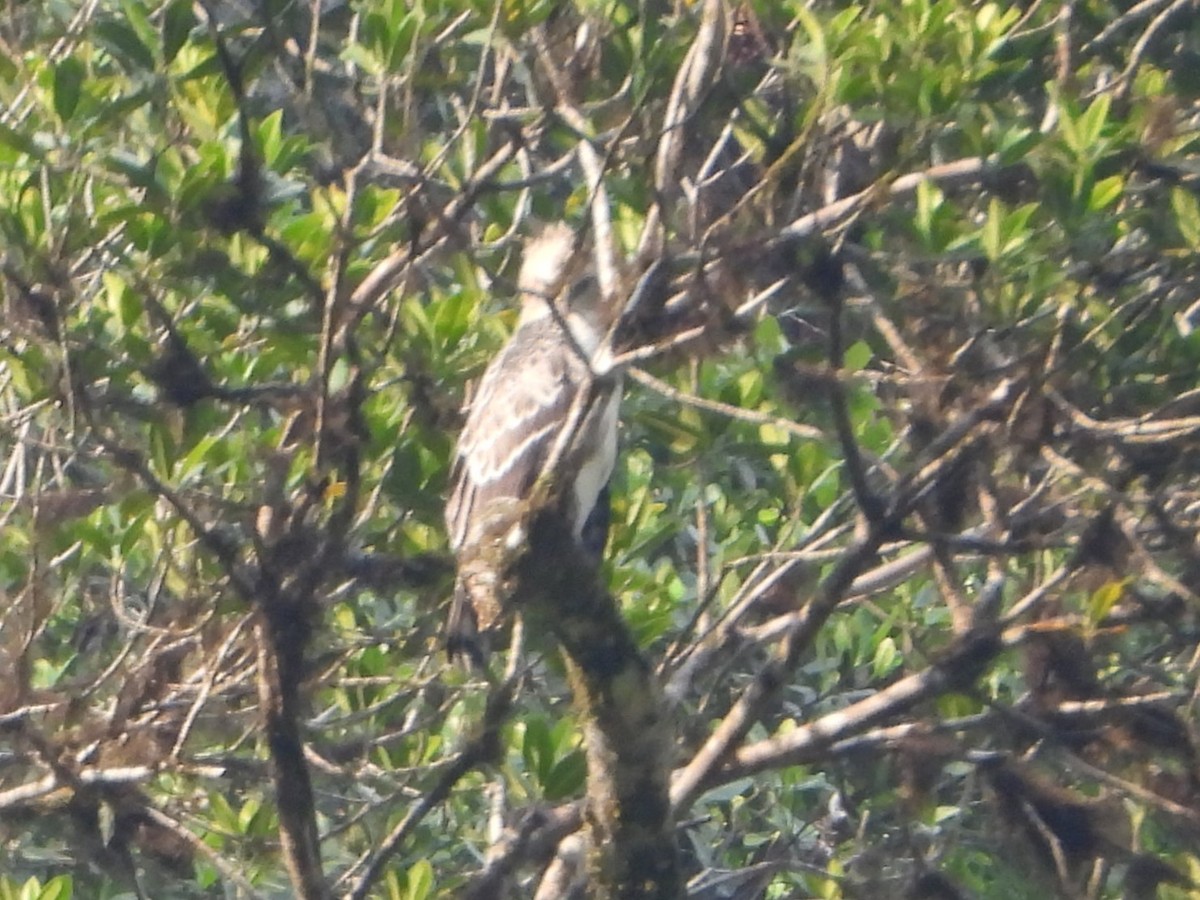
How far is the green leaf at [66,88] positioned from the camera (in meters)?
3.51

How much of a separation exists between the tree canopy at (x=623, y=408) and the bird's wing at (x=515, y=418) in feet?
0.78

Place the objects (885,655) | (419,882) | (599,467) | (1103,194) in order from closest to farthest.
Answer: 1. (1103,194)
2. (419,882)
3. (599,467)
4. (885,655)

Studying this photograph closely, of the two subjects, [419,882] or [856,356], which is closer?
[856,356]

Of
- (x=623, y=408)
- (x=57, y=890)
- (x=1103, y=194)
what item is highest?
(x=623, y=408)

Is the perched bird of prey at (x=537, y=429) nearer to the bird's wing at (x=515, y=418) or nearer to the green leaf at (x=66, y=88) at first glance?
the bird's wing at (x=515, y=418)

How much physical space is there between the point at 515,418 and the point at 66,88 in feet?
6.36

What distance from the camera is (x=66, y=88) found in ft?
11.5

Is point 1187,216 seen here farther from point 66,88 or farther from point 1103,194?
point 66,88

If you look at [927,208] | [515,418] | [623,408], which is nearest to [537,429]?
[515,418]

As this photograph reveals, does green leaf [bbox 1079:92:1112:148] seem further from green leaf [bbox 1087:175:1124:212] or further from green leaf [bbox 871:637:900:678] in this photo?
green leaf [bbox 871:637:900:678]

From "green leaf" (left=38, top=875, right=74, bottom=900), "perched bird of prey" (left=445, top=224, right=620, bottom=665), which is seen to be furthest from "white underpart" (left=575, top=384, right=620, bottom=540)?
"green leaf" (left=38, top=875, right=74, bottom=900)

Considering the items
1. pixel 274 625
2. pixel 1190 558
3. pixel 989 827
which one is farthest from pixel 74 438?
pixel 989 827

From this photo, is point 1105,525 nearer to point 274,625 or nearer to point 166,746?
point 274,625

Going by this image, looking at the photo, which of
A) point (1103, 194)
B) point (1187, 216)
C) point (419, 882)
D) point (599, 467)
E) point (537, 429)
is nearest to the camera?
point (1103, 194)
